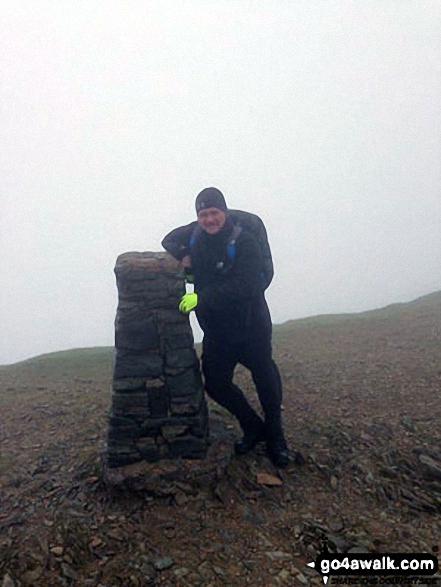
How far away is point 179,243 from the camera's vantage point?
7727 millimetres

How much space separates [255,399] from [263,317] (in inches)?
190

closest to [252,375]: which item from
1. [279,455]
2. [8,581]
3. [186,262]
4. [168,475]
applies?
[279,455]

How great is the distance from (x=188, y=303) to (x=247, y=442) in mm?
2832

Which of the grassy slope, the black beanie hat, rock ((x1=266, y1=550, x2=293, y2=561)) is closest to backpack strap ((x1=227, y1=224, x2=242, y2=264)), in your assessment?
the black beanie hat

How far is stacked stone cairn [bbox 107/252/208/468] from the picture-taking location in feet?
23.9

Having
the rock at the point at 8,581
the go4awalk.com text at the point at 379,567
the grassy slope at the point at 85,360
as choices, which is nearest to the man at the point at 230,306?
the go4awalk.com text at the point at 379,567

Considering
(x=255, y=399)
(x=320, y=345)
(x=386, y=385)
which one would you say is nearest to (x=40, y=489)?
(x=255, y=399)

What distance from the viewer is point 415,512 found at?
693cm

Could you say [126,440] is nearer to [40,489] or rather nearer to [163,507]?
[163,507]

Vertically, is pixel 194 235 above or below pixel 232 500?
above

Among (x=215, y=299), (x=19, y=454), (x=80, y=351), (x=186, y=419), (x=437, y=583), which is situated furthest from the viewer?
(x=80, y=351)

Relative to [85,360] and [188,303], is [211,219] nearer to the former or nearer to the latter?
[188,303]

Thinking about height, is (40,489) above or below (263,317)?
below

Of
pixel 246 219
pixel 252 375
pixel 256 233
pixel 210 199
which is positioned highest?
pixel 210 199
